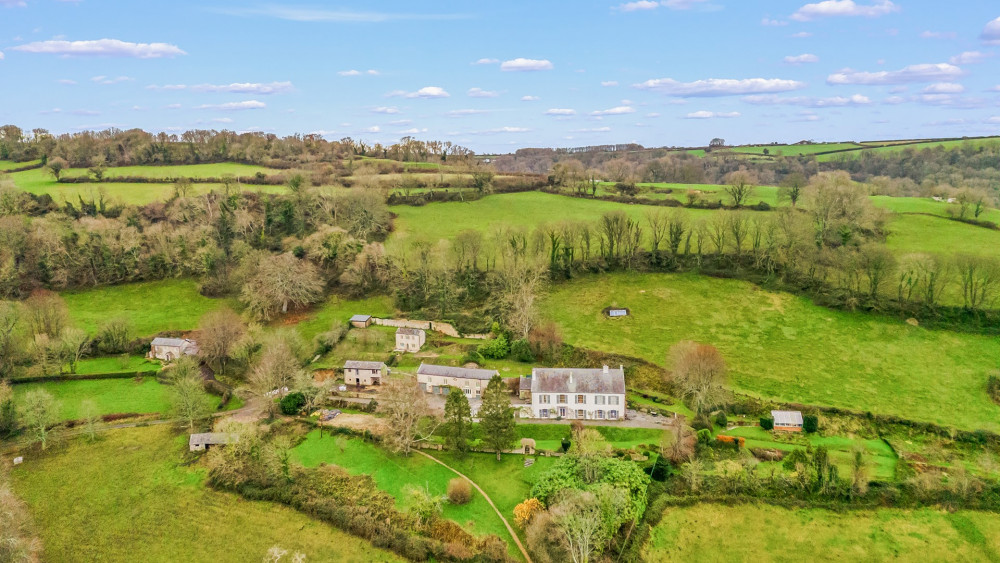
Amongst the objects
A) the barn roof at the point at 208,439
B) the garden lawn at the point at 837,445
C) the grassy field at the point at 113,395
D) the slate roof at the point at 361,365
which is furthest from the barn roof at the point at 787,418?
the grassy field at the point at 113,395

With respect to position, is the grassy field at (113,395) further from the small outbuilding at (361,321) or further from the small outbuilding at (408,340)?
the small outbuilding at (408,340)

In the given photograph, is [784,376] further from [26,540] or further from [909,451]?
[26,540]

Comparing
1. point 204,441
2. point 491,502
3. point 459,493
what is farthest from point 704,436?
point 204,441

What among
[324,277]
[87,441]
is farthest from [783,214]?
[87,441]

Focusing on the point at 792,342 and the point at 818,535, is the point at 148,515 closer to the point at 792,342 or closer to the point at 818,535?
the point at 818,535

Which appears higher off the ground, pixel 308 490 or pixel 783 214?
pixel 783 214
